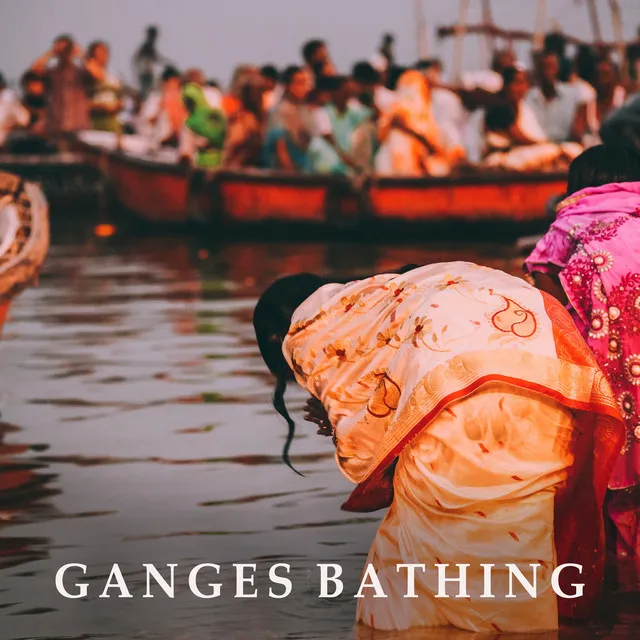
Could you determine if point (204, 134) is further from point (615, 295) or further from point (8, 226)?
point (615, 295)

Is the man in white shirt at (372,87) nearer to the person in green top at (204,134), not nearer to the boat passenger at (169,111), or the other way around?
the person in green top at (204,134)

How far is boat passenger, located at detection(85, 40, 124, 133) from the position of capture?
75.5ft

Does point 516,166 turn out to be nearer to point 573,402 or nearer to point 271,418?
point 271,418

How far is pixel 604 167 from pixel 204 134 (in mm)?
14214

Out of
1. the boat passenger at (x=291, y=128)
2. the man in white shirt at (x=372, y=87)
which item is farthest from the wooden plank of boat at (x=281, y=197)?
the man in white shirt at (x=372, y=87)

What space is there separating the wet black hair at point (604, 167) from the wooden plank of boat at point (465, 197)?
11.8 meters

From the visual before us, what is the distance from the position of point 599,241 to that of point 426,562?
4.27 ft

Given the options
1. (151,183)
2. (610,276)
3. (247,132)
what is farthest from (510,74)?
(610,276)

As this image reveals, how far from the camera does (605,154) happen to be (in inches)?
209

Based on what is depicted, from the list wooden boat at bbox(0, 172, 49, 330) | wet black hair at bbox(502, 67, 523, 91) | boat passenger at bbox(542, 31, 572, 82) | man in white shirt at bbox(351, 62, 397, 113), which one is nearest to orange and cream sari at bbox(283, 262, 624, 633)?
wooden boat at bbox(0, 172, 49, 330)

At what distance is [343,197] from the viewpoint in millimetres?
17609

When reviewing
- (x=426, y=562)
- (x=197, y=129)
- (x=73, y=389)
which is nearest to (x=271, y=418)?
(x=73, y=389)

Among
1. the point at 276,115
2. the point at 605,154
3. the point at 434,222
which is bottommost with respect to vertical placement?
the point at 434,222

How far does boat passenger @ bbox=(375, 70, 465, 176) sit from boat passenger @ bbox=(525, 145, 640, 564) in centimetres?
1193
